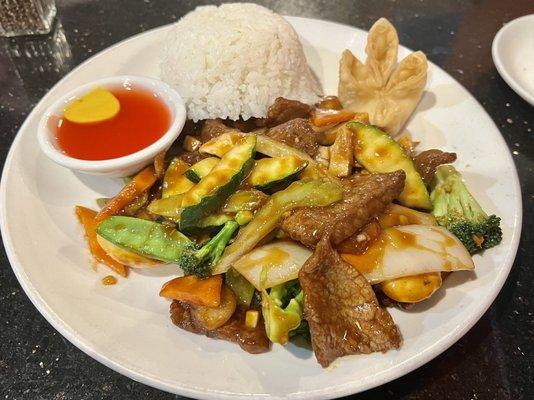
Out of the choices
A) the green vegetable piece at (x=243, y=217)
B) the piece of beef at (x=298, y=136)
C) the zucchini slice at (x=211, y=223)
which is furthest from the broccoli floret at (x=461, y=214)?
the zucchini slice at (x=211, y=223)

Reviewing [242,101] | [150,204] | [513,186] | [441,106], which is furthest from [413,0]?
[150,204]

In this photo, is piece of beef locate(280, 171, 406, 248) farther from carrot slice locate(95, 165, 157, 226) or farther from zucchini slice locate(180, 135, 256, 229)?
carrot slice locate(95, 165, 157, 226)

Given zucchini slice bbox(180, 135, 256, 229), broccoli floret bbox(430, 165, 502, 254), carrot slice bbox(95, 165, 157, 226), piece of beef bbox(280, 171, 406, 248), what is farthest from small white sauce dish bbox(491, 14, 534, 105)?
carrot slice bbox(95, 165, 157, 226)

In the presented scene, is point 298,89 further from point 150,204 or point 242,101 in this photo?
point 150,204

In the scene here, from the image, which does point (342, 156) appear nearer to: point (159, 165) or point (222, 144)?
point (222, 144)

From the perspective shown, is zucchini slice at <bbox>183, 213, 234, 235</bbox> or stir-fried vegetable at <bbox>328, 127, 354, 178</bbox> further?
stir-fried vegetable at <bbox>328, 127, 354, 178</bbox>

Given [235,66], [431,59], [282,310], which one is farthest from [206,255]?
[431,59]

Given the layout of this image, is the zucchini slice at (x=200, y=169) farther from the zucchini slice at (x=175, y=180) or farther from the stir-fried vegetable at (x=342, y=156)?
the stir-fried vegetable at (x=342, y=156)
